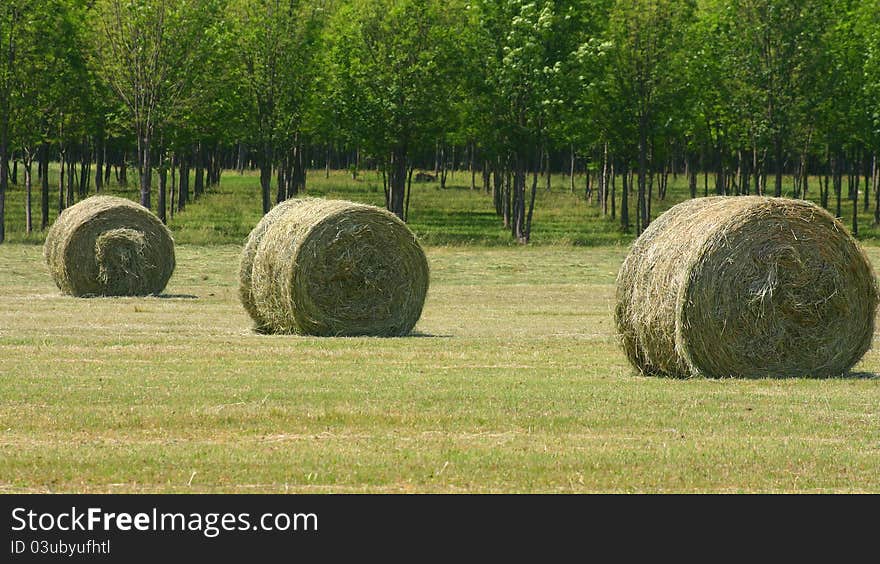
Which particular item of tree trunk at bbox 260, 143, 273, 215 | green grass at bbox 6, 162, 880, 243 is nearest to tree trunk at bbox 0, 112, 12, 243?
green grass at bbox 6, 162, 880, 243

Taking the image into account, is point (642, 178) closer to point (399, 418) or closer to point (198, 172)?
point (198, 172)

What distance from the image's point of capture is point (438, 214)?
74.3m

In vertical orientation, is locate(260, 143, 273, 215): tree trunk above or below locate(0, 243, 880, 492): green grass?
above

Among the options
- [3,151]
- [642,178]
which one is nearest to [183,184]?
[3,151]

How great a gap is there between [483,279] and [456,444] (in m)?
28.5

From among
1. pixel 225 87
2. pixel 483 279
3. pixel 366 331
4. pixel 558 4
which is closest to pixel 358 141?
pixel 225 87

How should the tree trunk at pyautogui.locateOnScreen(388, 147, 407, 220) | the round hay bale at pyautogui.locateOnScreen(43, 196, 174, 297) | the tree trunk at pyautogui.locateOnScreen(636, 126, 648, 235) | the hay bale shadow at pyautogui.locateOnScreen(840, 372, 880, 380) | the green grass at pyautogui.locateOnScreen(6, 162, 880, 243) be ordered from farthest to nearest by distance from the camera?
the tree trunk at pyautogui.locateOnScreen(388, 147, 407, 220) < the tree trunk at pyautogui.locateOnScreen(636, 126, 648, 235) < the green grass at pyautogui.locateOnScreen(6, 162, 880, 243) < the round hay bale at pyautogui.locateOnScreen(43, 196, 174, 297) < the hay bale shadow at pyautogui.locateOnScreen(840, 372, 880, 380)

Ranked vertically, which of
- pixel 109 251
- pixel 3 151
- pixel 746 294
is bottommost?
pixel 109 251

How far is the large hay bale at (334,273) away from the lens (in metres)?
22.3

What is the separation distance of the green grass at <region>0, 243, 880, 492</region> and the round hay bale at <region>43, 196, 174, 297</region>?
8.04 meters

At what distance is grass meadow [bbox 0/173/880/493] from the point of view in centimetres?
1080

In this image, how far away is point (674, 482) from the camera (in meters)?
10.7

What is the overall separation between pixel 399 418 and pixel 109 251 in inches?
763

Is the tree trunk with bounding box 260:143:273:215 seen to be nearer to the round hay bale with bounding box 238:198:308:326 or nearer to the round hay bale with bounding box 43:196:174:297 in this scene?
the round hay bale with bounding box 43:196:174:297
